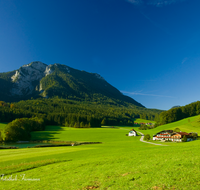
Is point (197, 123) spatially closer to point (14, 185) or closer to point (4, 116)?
point (14, 185)

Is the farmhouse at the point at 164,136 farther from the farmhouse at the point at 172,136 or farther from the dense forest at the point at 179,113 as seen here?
the dense forest at the point at 179,113

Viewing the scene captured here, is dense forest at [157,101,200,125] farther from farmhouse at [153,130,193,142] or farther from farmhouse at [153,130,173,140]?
farmhouse at [153,130,193,142]

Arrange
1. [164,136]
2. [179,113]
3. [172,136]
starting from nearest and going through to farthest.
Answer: [172,136] < [164,136] < [179,113]

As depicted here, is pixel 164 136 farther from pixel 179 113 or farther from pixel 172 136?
pixel 179 113

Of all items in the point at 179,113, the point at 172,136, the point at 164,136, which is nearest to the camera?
the point at 172,136

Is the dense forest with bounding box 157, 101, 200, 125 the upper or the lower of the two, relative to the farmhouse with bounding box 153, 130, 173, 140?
upper

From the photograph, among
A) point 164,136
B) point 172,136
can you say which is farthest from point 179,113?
point 172,136

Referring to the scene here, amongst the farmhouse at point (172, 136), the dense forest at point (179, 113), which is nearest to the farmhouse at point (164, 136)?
the farmhouse at point (172, 136)

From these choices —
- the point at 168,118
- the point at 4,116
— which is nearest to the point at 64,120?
the point at 4,116

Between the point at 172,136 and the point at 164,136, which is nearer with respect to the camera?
the point at 172,136

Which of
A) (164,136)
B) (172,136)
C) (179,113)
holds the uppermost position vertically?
(179,113)

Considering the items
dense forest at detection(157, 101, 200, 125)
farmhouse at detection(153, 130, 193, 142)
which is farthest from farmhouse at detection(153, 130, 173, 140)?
dense forest at detection(157, 101, 200, 125)

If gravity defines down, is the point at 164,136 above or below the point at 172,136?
below

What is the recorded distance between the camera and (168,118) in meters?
131
